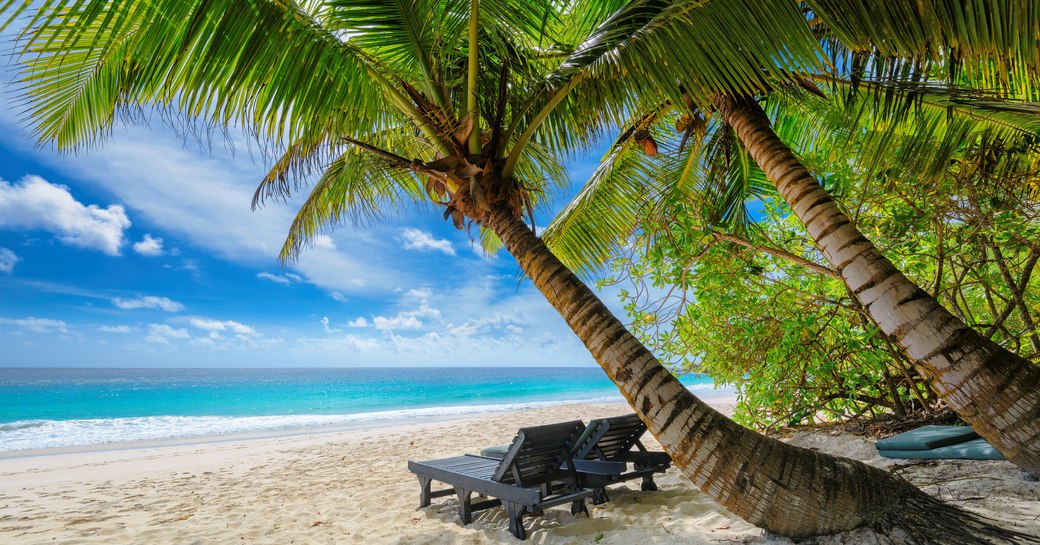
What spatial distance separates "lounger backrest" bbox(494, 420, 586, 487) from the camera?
4301 millimetres

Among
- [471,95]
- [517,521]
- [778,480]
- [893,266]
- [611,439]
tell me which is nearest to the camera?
[778,480]

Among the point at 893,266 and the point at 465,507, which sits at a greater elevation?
the point at 893,266

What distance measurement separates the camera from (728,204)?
6398 millimetres

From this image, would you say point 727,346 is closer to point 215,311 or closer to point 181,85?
point 181,85

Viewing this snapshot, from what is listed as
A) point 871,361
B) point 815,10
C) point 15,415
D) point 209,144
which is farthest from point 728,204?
point 15,415

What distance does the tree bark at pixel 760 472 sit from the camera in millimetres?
2605

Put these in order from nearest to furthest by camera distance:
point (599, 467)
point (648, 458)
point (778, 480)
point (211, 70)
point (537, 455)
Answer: point (778, 480), point (211, 70), point (537, 455), point (599, 467), point (648, 458)

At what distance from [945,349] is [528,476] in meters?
2.99

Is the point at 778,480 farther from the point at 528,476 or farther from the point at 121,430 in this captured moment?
the point at 121,430

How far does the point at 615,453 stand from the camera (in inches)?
213

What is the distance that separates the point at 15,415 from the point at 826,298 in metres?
38.5

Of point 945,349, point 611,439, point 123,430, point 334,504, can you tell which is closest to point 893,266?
point 945,349

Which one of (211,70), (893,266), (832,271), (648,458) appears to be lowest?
(648,458)

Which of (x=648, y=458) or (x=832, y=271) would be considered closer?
(x=832, y=271)
